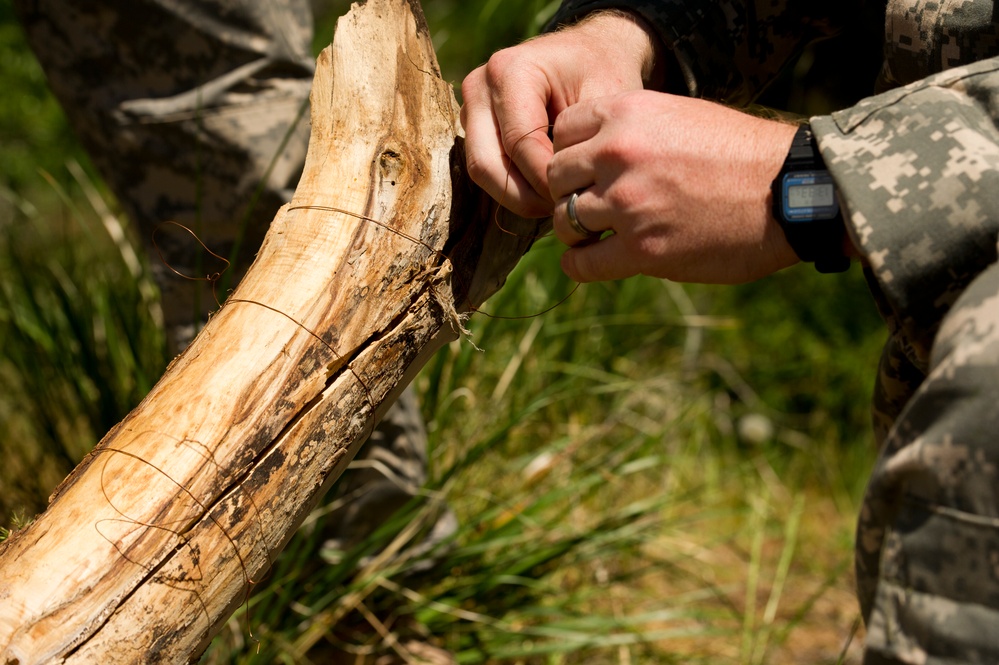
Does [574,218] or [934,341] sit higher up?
[574,218]

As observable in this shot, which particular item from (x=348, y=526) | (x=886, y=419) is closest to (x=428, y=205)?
(x=886, y=419)

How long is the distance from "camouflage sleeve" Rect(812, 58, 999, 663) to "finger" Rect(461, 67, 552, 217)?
360 mm

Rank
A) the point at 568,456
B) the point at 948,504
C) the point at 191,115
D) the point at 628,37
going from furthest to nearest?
the point at 568,456 < the point at 191,115 < the point at 628,37 < the point at 948,504

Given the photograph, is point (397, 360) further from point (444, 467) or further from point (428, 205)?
point (444, 467)

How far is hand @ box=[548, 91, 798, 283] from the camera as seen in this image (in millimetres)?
937

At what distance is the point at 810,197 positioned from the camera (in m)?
0.89

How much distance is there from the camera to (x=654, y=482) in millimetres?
2629

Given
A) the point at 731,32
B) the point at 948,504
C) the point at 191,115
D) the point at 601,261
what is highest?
the point at 191,115

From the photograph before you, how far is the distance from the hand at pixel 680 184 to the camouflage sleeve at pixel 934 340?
8cm

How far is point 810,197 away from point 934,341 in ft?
0.63

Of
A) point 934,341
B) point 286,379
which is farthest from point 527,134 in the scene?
point 934,341

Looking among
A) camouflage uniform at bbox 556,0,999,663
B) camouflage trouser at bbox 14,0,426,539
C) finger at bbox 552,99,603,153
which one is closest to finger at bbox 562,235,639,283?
finger at bbox 552,99,603,153

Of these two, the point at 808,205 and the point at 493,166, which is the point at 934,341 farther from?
the point at 493,166

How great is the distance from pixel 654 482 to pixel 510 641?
3.23 feet
